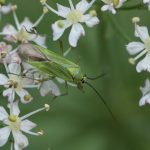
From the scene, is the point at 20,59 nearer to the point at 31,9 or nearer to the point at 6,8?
the point at 6,8

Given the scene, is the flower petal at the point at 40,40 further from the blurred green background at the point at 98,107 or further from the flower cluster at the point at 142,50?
the flower cluster at the point at 142,50

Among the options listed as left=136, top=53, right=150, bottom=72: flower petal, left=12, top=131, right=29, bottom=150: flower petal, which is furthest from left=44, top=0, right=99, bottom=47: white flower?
left=12, top=131, right=29, bottom=150: flower petal

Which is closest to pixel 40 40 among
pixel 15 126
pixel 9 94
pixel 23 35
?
pixel 23 35

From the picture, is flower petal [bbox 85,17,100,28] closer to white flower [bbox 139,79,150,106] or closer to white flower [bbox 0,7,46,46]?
white flower [bbox 0,7,46,46]

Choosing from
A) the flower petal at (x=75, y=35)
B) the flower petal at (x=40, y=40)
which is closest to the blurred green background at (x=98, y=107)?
the flower petal at (x=40, y=40)

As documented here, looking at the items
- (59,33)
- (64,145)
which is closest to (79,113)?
(64,145)
